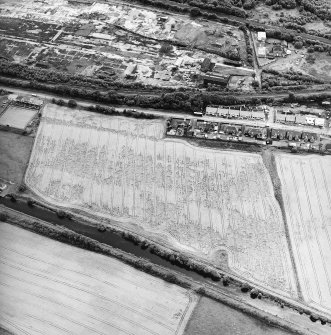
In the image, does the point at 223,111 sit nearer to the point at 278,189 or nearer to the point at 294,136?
the point at 294,136

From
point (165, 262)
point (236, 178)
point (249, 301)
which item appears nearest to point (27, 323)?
point (165, 262)

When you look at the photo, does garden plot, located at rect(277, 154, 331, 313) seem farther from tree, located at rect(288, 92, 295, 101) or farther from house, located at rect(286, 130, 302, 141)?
tree, located at rect(288, 92, 295, 101)

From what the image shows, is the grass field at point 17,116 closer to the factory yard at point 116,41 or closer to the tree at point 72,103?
the tree at point 72,103

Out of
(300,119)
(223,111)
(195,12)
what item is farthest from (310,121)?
(195,12)

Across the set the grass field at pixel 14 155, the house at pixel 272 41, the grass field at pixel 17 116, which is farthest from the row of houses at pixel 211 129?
the house at pixel 272 41

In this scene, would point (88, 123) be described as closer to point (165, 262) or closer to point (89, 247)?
point (89, 247)

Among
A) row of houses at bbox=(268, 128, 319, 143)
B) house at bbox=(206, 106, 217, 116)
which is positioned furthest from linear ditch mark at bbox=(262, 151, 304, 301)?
house at bbox=(206, 106, 217, 116)

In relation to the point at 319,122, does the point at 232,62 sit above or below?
above
